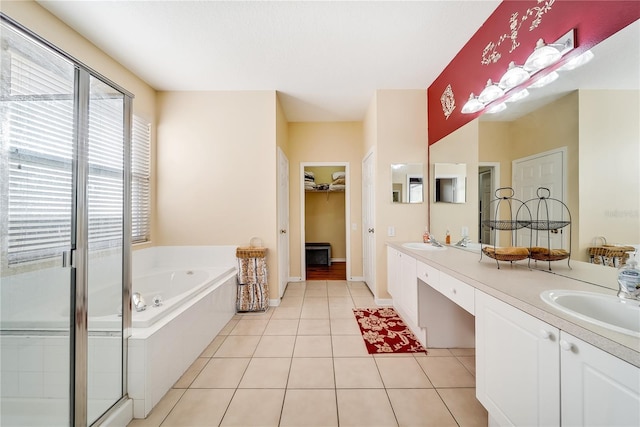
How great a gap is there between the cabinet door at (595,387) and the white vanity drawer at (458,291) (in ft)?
1.67

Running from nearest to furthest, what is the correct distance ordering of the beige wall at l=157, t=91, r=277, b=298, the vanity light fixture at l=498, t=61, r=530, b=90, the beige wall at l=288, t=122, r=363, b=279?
the vanity light fixture at l=498, t=61, r=530, b=90 < the beige wall at l=157, t=91, r=277, b=298 < the beige wall at l=288, t=122, r=363, b=279

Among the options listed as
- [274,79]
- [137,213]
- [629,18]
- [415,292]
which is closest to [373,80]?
[274,79]

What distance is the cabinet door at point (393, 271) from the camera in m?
2.61

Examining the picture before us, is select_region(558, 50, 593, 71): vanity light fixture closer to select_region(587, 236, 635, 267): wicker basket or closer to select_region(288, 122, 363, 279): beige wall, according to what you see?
select_region(587, 236, 635, 267): wicker basket

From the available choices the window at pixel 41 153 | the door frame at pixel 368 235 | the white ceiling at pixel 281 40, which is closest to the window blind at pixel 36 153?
the window at pixel 41 153

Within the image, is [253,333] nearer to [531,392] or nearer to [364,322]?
[364,322]

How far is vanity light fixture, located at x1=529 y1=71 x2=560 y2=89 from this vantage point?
54.2 inches

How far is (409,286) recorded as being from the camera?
226 cm

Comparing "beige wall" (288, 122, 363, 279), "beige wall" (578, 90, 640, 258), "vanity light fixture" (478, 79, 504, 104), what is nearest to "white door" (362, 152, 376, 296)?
"beige wall" (288, 122, 363, 279)

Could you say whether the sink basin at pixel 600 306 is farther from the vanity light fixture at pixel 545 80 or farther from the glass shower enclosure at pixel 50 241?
the glass shower enclosure at pixel 50 241

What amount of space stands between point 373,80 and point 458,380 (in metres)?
3.03

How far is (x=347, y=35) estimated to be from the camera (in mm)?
2055

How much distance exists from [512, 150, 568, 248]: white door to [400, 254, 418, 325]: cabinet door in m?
0.85

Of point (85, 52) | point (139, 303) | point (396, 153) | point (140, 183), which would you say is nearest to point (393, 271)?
point (396, 153)
